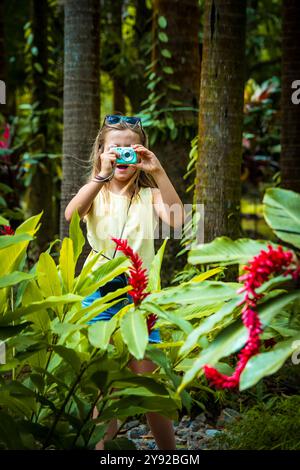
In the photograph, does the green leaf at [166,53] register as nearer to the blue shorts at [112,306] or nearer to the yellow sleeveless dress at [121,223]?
the yellow sleeveless dress at [121,223]

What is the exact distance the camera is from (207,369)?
2186 millimetres

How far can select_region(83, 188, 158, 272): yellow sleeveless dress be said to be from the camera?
131 inches

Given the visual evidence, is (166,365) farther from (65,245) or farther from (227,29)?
(227,29)

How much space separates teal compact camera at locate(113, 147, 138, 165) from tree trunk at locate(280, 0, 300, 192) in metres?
2.21

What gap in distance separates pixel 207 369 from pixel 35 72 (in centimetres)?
630

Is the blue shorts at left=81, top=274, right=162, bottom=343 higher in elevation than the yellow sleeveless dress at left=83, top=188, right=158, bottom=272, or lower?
lower

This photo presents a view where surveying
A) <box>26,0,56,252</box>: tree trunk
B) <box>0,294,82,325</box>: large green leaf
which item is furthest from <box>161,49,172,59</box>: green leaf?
<box>0,294,82,325</box>: large green leaf

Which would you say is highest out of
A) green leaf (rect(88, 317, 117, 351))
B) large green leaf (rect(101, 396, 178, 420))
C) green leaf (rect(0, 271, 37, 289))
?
green leaf (rect(0, 271, 37, 289))

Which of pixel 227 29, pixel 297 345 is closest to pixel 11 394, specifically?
pixel 297 345

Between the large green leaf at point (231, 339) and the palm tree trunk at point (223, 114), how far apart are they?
6.59 ft

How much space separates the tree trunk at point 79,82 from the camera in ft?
16.5

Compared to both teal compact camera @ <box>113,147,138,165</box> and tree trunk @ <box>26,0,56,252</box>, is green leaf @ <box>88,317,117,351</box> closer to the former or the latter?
teal compact camera @ <box>113,147,138,165</box>

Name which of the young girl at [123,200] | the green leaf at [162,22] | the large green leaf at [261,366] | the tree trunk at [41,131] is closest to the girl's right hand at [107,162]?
the young girl at [123,200]

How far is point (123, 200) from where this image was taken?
133 inches
